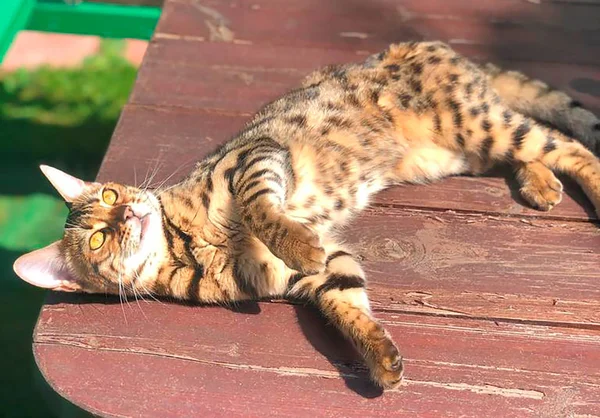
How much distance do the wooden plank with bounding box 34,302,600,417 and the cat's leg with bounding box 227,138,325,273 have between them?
32 cm

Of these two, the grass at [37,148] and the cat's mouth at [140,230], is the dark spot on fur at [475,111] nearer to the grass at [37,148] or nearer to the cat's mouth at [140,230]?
the cat's mouth at [140,230]

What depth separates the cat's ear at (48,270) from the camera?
240 centimetres

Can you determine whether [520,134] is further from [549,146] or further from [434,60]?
[434,60]


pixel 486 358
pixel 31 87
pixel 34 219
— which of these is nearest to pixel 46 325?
pixel 486 358

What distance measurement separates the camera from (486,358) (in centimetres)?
224

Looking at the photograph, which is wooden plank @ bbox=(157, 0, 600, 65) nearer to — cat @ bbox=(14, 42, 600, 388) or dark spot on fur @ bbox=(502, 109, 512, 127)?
cat @ bbox=(14, 42, 600, 388)

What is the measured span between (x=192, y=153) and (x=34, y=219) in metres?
2.30

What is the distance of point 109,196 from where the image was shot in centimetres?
260

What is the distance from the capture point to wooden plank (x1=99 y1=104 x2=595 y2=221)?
9.12ft

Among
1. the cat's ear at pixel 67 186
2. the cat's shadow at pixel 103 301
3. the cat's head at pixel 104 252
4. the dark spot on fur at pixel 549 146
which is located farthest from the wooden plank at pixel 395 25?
the cat's shadow at pixel 103 301

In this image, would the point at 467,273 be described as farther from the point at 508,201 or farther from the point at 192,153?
the point at 192,153

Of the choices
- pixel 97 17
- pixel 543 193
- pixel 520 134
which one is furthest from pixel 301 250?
pixel 97 17

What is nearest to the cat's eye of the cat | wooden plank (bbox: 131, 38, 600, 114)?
the cat

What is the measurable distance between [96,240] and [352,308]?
939 millimetres
